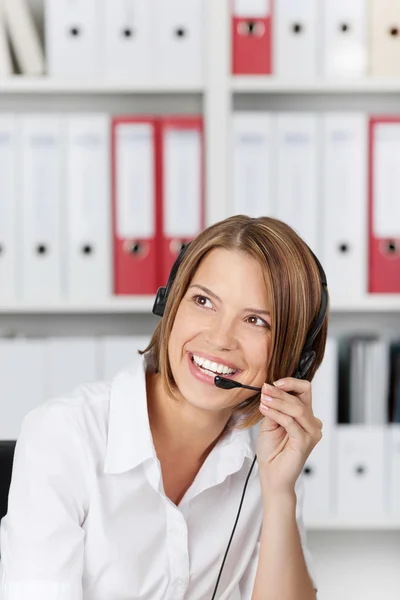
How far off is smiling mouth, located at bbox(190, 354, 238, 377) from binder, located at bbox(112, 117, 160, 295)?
0.72 meters

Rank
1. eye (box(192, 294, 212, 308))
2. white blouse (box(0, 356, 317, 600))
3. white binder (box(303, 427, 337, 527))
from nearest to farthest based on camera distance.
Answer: white blouse (box(0, 356, 317, 600)) < eye (box(192, 294, 212, 308)) < white binder (box(303, 427, 337, 527))

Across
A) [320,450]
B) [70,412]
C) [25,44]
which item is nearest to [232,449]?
[70,412]

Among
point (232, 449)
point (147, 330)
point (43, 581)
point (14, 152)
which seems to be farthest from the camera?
point (147, 330)

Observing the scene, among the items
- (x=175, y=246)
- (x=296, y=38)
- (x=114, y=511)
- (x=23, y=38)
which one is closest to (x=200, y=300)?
(x=114, y=511)

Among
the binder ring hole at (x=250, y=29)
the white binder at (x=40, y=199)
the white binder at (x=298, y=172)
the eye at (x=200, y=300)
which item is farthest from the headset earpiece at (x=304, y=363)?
the binder ring hole at (x=250, y=29)

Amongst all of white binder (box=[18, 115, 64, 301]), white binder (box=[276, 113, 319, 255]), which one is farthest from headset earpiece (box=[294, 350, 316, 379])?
white binder (box=[18, 115, 64, 301])

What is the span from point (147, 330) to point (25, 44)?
77 cm

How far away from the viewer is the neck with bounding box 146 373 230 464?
1125mm

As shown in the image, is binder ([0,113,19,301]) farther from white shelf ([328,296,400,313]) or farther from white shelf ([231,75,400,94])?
white shelf ([328,296,400,313])

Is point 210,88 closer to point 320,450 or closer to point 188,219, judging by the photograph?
point 188,219

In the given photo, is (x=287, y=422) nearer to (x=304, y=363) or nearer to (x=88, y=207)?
(x=304, y=363)

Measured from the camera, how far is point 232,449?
1147 mm

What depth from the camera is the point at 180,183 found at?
A: 173cm

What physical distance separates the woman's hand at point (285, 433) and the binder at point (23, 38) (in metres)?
1.11
